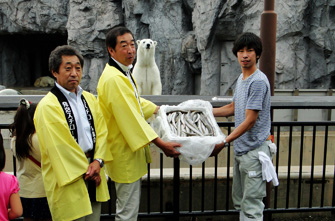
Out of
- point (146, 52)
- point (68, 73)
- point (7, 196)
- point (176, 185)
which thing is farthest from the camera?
point (146, 52)

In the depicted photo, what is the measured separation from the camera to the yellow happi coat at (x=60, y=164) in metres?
2.06

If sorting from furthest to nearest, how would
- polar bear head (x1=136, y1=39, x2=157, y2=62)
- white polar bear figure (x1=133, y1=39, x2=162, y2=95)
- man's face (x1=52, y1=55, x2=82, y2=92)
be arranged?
polar bear head (x1=136, y1=39, x2=157, y2=62) → white polar bear figure (x1=133, y1=39, x2=162, y2=95) → man's face (x1=52, y1=55, x2=82, y2=92)

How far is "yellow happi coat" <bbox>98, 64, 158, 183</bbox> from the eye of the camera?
236 cm

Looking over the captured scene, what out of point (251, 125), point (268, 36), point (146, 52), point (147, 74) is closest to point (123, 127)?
point (251, 125)

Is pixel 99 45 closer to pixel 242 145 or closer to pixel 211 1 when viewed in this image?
pixel 211 1

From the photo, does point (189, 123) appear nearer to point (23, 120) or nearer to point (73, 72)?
point (73, 72)

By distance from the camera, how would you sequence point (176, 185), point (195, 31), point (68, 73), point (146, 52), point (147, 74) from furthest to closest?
point (195, 31) < point (146, 52) < point (147, 74) < point (176, 185) < point (68, 73)

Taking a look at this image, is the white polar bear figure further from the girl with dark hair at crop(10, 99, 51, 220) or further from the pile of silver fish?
the girl with dark hair at crop(10, 99, 51, 220)

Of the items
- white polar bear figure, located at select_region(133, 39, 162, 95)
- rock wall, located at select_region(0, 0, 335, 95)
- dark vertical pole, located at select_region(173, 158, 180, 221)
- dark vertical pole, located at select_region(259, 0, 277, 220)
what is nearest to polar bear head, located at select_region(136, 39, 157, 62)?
white polar bear figure, located at select_region(133, 39, 162, 95)

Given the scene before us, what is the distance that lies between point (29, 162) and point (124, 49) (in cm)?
114

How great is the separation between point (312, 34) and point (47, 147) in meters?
17.1

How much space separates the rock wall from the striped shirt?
568 inches

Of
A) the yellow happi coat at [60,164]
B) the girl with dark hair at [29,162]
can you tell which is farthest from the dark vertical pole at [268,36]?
the girl with dark hair at [29,162]

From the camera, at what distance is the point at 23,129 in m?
2.37
